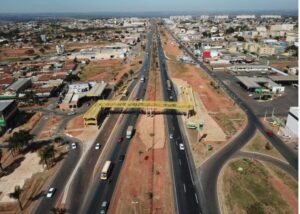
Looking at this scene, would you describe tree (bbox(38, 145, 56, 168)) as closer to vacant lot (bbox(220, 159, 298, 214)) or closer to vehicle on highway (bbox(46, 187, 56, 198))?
vehicle on highway (bbox(46, 187, 56, 198))

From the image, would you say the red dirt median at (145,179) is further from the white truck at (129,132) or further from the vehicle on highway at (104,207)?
the white truck at (129,132)

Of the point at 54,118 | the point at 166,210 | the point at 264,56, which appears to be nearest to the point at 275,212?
the point at 166,210

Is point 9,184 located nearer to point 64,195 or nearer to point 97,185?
point 64,195

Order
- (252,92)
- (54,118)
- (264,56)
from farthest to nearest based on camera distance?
(264,56)
(252,92)
(54,118)

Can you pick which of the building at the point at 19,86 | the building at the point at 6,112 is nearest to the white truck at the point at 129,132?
the building at the point at 6,112

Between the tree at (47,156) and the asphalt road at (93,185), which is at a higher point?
the tree at (47,156)

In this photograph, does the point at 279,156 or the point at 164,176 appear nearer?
the point at 164,176
